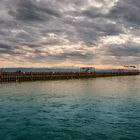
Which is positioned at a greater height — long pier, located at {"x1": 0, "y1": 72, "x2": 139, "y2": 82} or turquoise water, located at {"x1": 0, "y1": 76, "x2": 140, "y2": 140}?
long pier, located at {"x1": 0, "y1": 72, "x2": 139, "y2": 82}

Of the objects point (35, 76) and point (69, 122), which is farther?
point (35, 76)

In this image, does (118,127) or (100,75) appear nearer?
(118,127)

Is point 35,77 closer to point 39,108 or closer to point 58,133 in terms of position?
point 39,108

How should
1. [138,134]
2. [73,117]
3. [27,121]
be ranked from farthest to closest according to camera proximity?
[73,117]
[27,121]
[138,134]

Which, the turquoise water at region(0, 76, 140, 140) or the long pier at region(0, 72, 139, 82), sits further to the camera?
the long pier at region(0, 72, 139, 82)

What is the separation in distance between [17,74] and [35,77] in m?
8.35

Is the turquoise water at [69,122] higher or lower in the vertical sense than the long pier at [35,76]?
lower

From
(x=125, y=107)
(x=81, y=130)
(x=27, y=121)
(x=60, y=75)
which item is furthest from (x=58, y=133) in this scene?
(x=60, y=75)

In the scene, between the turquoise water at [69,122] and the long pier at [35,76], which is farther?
the long pier at [35,76]

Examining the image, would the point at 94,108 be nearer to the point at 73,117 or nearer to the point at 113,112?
the point at 113,112

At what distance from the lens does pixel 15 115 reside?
32.4 m

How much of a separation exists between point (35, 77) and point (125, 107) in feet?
230

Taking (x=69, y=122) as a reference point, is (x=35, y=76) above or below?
above

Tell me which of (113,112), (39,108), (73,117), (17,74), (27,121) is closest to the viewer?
(27,121)
